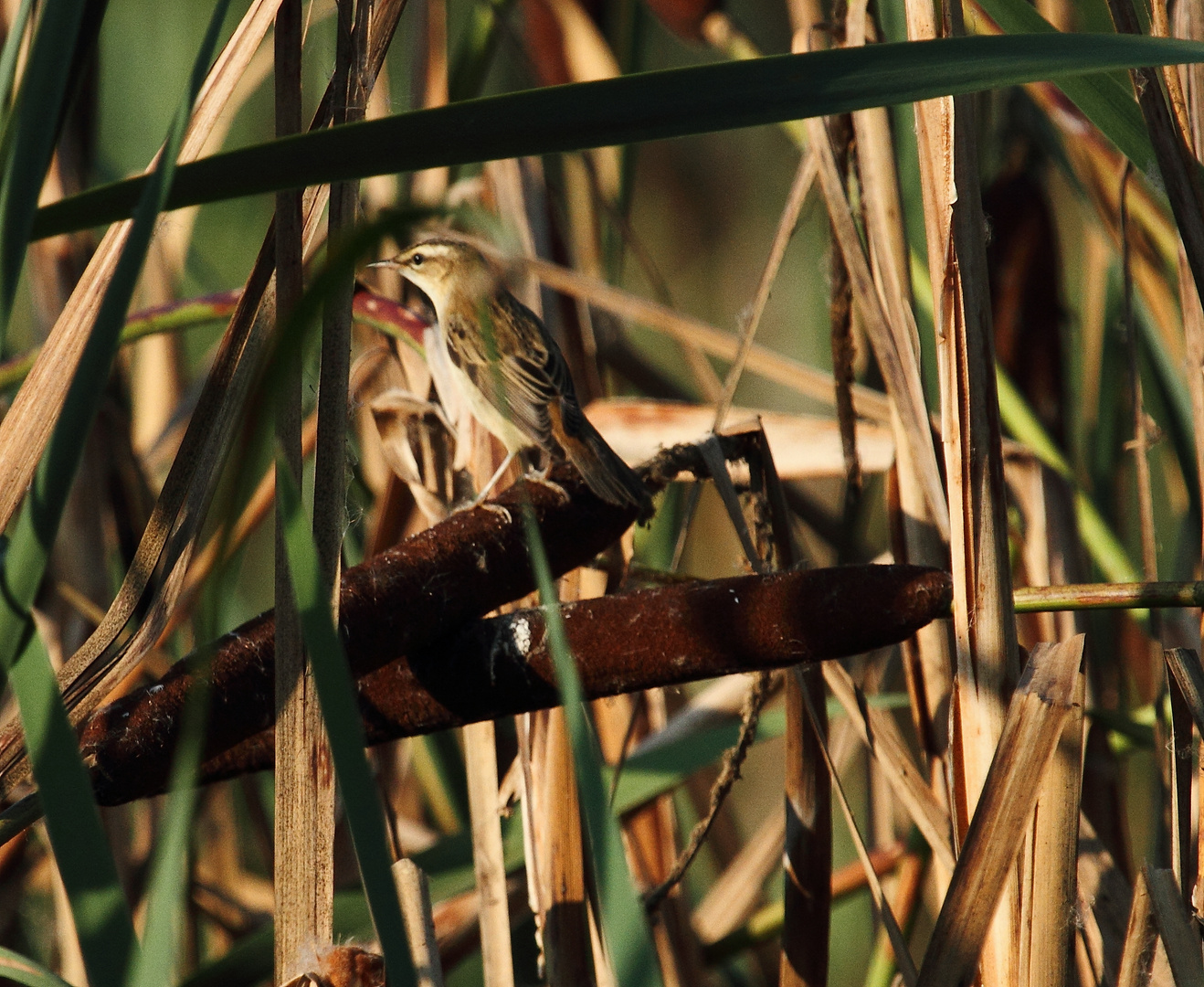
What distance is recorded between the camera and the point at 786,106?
828 mm

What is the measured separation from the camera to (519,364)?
2.62 metres

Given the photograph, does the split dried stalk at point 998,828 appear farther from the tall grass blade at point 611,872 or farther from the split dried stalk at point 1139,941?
the tall grass blade at point 611,872

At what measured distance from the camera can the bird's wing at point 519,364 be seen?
7.35 ft

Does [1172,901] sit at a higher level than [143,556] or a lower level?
lower

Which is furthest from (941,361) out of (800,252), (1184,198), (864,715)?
(800,252)

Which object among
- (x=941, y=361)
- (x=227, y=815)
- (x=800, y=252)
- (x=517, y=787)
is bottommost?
(x=227, y=815)

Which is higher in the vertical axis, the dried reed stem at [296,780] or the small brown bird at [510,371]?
the small brown bird at [510,371]

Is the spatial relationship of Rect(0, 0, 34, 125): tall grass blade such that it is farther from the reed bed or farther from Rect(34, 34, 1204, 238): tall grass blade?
Rect(34, 34, 1204, 238): tall grass blade

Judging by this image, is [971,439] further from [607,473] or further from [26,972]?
[26,972]

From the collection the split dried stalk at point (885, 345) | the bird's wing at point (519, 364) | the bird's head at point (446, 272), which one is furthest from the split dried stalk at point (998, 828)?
the bird's head at point (446, 272)

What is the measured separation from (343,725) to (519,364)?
192 centimetres

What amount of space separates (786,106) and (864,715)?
975 millimetres

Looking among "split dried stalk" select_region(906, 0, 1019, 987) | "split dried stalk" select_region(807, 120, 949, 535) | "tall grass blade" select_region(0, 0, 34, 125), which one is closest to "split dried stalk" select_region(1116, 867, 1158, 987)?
"split dried stalk" select_region(906, 0, 1019, 987)

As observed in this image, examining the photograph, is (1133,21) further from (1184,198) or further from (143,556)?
(143,556)
